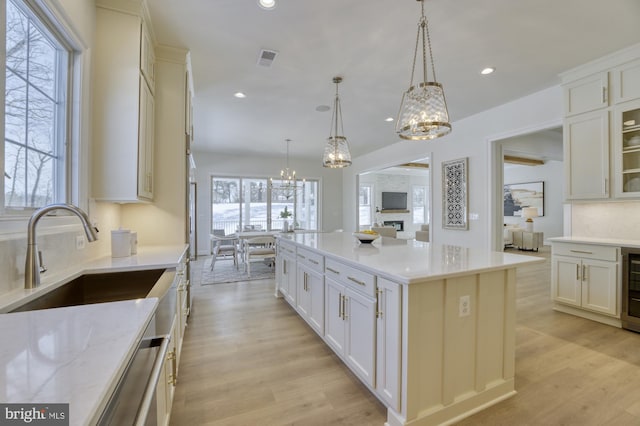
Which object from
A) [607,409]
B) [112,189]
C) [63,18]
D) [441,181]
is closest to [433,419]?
[607,409]

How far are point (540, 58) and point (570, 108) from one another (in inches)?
31.1

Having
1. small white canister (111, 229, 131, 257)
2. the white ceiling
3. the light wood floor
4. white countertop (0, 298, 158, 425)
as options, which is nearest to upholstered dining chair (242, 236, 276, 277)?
the light wood floor

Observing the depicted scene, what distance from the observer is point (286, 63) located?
3131 mm

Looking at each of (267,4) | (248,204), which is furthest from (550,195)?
(267,4)

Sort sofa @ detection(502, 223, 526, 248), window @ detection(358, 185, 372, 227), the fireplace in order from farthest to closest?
the fireplace < window @ detection(358, 185, 372, 227) < sofa @ detection(502, 223, 526, 248)

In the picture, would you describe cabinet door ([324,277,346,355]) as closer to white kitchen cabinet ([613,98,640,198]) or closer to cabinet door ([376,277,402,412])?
cabinet door ([376,277,402,412])

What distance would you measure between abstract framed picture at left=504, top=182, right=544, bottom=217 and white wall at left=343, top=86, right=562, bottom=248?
20.6 feet

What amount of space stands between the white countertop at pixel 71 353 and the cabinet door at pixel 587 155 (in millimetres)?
4320

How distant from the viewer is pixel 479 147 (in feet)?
15.1

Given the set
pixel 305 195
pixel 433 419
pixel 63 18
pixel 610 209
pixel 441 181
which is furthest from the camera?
pixel 305 195

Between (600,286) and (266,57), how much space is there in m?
4.36

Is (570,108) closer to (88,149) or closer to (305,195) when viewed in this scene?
(88,149)

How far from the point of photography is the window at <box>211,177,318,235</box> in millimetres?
8023

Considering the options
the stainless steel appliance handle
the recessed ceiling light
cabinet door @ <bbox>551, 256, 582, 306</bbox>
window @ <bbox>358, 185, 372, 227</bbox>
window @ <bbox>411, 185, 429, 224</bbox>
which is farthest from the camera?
window @ <bbox>411, 185, 429, 224</bbox>
